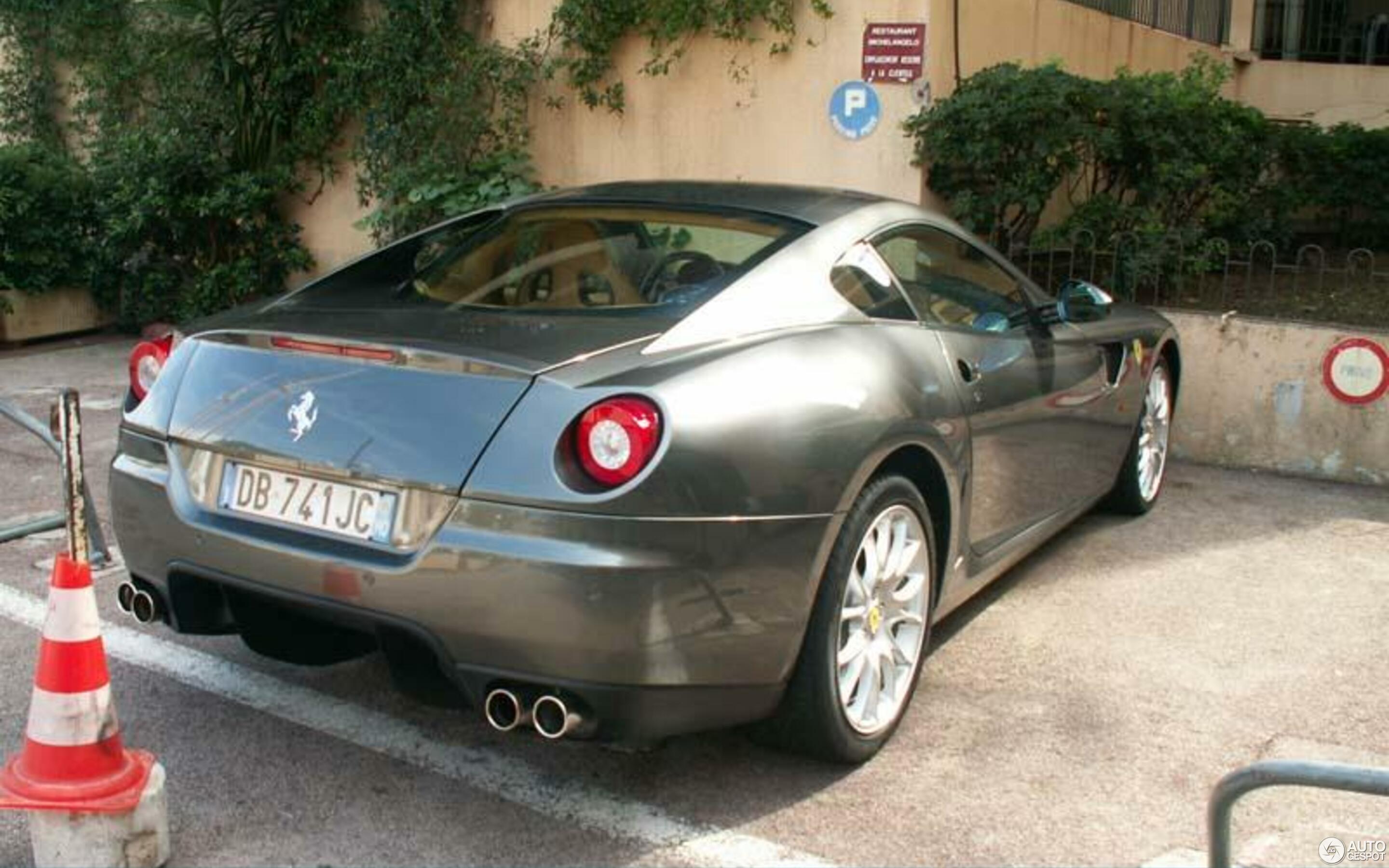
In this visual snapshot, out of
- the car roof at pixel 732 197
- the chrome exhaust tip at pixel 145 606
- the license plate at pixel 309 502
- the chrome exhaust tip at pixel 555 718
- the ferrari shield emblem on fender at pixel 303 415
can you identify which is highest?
the car roof at pixel 732 197

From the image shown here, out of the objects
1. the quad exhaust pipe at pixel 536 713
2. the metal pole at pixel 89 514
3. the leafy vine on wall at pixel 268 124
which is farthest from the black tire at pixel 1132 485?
the metal pole at pixel 89 514

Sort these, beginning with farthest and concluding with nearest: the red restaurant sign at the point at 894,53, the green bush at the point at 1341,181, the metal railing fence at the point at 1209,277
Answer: the green bush at the point at 1341,181 < the red restaurant sign at the point at 894,53 < the metal railing fence at the point at 1209,277

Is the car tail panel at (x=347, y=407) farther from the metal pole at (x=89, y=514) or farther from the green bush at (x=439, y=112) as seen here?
the green bush at (x=439, y=112)

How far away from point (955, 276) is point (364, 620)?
2360 millimetres

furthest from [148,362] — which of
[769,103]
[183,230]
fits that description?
[183,230]

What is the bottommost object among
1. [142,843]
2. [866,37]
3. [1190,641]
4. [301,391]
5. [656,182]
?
[1190,641]

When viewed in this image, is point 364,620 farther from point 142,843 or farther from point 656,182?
point 656,182

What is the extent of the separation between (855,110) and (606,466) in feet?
18.3

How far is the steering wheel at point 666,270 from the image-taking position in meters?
3.79

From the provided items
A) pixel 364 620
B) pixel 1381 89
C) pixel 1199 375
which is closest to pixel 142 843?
pixel 364 620

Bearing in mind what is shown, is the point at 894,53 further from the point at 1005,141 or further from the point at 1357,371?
the point at 1357,371

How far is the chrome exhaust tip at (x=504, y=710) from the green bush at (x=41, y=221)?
8385 millimetres

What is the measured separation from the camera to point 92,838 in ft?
9.73

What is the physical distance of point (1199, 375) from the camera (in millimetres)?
7344
